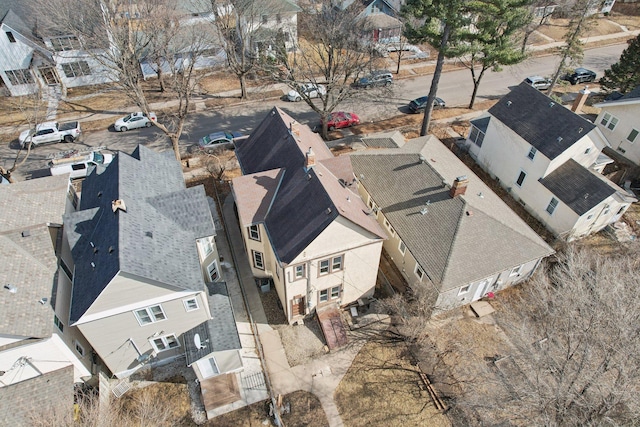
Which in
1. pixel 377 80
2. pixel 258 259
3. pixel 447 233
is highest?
pixel 447 233

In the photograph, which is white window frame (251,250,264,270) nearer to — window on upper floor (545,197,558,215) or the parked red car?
the parked red car

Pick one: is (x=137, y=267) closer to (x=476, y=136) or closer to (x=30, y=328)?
(x=30, y=328)

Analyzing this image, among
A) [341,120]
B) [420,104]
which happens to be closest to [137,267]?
[341,120]

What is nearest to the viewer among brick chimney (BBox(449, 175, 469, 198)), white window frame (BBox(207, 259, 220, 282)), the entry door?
brick chimney (BBox(449, 175, 469, 198))

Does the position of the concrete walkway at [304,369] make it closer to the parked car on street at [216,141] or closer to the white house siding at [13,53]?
the parked car on street at [216,141]

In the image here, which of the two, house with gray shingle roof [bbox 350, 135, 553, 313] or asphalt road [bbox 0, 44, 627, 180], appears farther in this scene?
asphalt road [bbox 0, 44, 627, 180]

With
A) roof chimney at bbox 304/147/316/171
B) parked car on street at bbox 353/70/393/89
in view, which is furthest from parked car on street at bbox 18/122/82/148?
parked car on street at bbox 353/70/393/89
